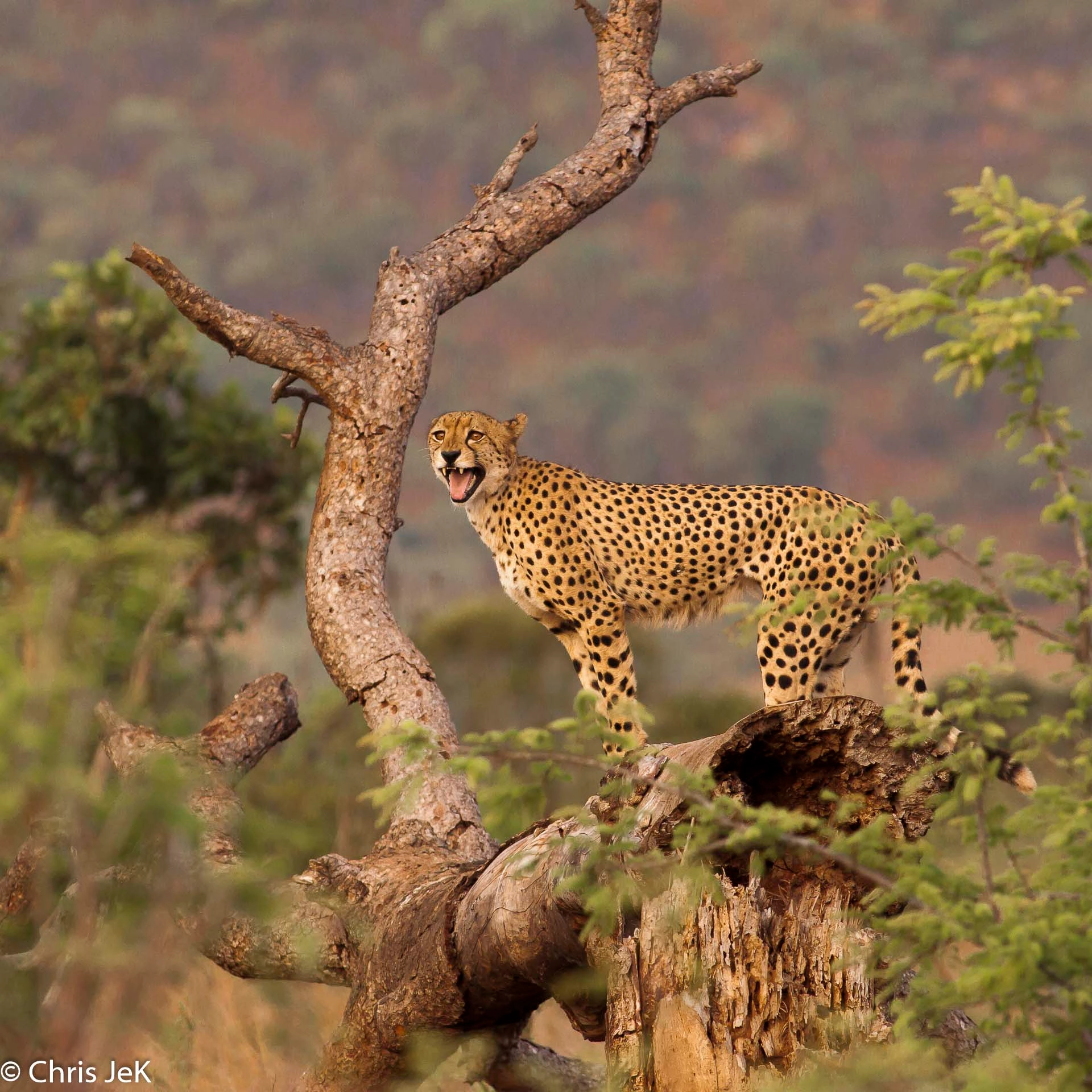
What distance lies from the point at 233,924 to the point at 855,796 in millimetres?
2764

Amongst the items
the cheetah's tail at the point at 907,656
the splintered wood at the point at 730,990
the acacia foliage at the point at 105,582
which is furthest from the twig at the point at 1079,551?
the cheetah's tail at the point at 907,656

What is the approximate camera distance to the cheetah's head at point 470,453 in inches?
326

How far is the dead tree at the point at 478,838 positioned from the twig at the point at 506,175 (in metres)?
0.02

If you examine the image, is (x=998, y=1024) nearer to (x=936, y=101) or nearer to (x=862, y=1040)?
(x=862, y=1040)

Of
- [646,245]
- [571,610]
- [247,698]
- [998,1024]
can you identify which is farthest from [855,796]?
[646,245]

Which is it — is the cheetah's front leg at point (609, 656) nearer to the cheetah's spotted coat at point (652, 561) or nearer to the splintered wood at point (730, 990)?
the cheetah's spotted coat at point (652, 561)

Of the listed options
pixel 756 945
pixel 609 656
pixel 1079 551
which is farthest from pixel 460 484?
pixel 1079 551

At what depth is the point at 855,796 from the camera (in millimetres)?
4070

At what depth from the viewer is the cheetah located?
795cm

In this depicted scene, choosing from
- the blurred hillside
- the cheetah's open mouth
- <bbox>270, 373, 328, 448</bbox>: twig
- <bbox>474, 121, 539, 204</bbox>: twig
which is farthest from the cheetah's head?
the blurred hillside

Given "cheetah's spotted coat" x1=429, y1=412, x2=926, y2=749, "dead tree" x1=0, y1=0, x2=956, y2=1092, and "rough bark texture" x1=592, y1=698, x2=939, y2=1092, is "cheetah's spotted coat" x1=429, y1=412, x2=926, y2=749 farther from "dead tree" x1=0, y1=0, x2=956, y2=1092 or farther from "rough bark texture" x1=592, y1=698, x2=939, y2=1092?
"rough bark texture" x1=592, y1=698, x2=939, y2=1092

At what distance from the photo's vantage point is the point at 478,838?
6.47 metres

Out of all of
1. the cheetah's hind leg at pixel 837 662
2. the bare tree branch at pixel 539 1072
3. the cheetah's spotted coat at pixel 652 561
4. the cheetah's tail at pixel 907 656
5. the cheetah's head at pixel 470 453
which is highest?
the cheetah's head at pixel 470 453

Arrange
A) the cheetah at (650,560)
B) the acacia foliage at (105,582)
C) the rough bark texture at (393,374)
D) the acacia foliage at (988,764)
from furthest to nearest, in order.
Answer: the cheetah at (650,560) → the rough bark texture at (393,374) → the acacia foliage at (988,764) → the acacia foliage at (105,582)
